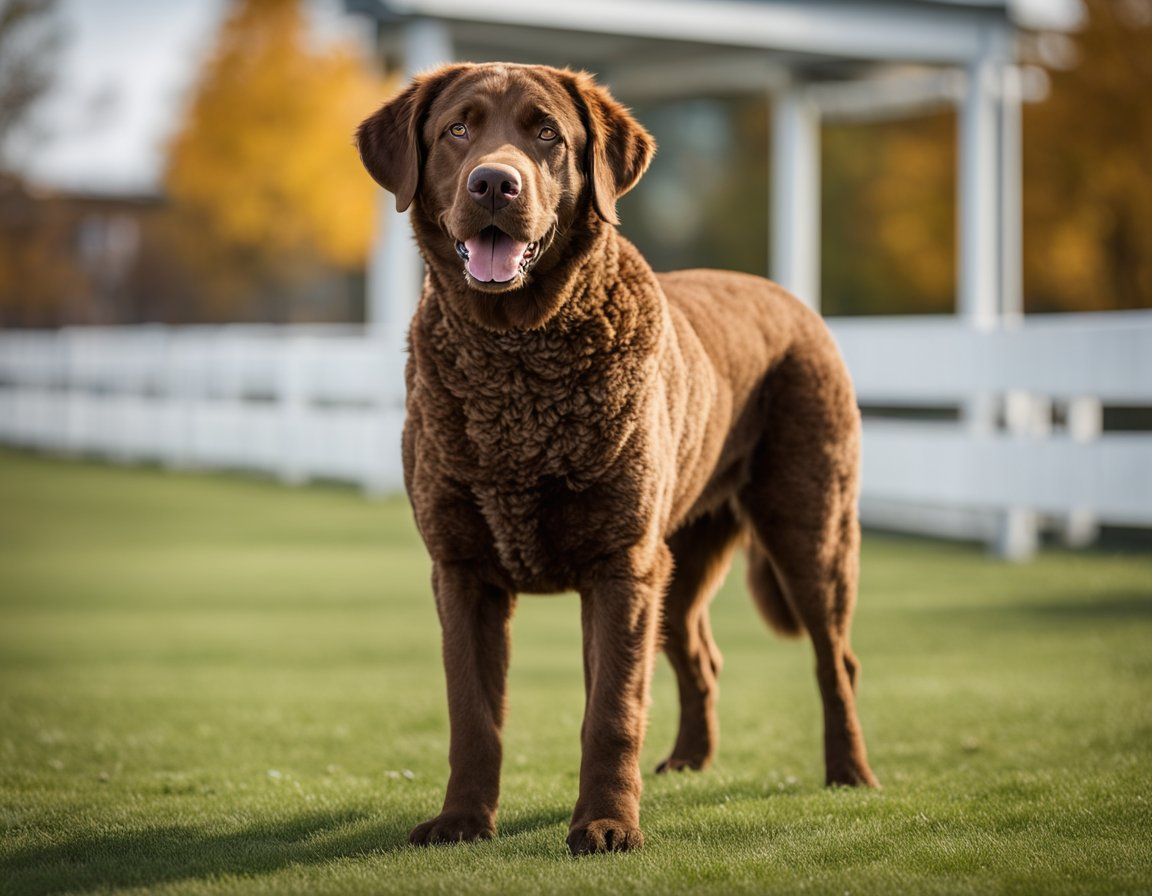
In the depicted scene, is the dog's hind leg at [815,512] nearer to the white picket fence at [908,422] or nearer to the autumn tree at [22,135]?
the white picket fence at [908,422]

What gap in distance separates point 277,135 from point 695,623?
2472 cm

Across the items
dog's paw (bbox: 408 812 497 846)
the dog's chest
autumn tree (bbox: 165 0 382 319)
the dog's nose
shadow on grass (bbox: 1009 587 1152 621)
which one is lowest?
shadow on grass (bbox: 1009 587 1152 621)

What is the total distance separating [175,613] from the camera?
8969 mm

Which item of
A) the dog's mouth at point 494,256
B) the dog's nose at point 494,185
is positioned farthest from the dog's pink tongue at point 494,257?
the dog's nose at point 494,185

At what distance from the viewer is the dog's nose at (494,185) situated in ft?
12.3

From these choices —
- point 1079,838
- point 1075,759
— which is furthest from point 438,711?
point 1079,838

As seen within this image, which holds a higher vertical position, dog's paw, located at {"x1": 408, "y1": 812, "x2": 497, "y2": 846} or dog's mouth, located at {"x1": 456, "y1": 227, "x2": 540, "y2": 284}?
dog's mouth, located at {"x1": 456, "y1": 227, "x2": 540, "y2": 284}

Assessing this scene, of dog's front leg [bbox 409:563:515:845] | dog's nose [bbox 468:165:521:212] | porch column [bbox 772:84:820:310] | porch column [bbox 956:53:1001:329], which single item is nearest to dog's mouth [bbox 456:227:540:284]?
dog's nose [bbox 468:165:521:212]

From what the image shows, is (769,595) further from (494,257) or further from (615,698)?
(494,257)

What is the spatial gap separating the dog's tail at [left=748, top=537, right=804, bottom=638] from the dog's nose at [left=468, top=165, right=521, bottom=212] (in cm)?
186

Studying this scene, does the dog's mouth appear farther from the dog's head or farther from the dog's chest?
the dog's chest

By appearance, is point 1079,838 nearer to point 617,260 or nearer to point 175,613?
point 617,260

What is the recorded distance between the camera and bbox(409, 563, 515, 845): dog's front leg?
12.9ft

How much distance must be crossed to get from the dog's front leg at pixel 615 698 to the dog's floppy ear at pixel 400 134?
111cm
